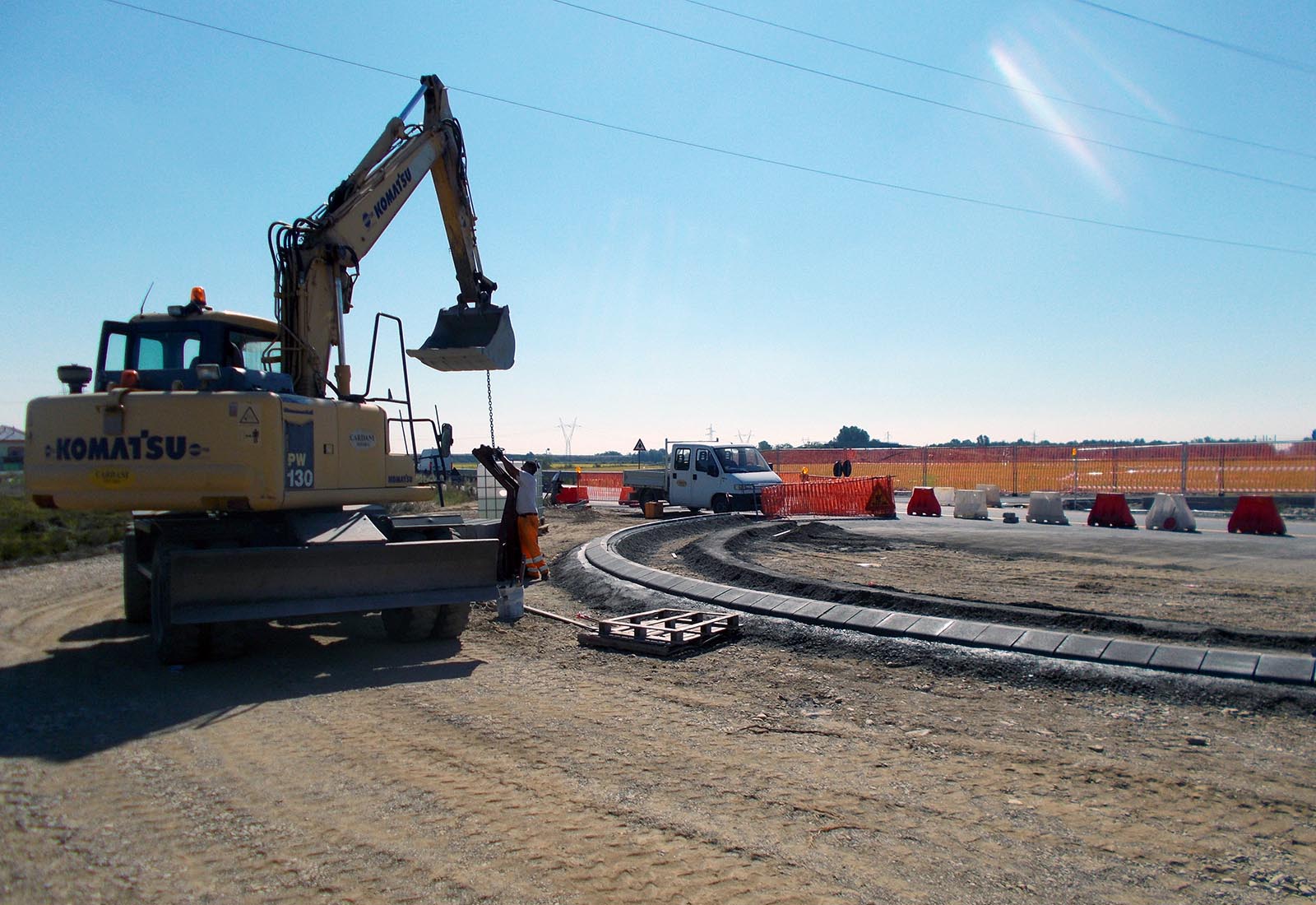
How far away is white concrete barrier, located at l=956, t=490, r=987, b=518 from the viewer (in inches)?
941

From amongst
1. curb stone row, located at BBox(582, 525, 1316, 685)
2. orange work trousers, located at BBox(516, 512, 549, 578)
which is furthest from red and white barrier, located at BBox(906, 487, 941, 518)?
orange work trousers, located at BBox(516, 512, 549, 578)

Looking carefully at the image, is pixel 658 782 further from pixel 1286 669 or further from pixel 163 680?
pixel 163 680

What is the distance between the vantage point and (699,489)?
80.8 feet

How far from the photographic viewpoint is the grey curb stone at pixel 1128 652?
7.02 metres

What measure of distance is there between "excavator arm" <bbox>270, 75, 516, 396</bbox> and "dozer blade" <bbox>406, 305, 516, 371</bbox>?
1 cm

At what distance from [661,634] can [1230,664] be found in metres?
4.67

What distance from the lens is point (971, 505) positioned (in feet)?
78.6

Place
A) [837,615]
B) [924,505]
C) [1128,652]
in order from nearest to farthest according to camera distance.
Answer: [1128,652] < [837,615] < [924,505]

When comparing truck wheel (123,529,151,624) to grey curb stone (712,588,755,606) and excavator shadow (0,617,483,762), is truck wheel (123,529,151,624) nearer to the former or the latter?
excavator shadow (0,617,483,762)

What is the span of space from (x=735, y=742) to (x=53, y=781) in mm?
3995

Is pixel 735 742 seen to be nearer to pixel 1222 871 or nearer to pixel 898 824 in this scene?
pixel 898 824

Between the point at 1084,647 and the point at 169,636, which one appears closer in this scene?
the point at 1084,647

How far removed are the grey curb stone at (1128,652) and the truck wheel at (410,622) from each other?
6292 mm

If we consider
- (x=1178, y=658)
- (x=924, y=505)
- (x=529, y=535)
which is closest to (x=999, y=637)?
(x=1178, y=658)
